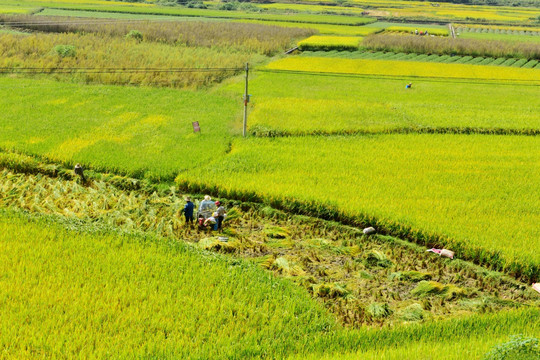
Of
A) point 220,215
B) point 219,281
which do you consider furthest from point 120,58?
point 219,281

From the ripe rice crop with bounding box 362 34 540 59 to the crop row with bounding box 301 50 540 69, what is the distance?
29.9 inches

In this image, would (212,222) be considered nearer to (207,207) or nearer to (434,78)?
(207,207)

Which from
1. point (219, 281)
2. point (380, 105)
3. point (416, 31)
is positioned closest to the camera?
point (219, 281)

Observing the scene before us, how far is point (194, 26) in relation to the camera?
43.3 meters

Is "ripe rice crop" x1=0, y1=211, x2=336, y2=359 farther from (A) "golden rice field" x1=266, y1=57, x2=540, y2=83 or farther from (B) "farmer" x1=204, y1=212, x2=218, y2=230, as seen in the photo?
(A) "golden rice field" x1=266, y1=57, x2=540, y2=83

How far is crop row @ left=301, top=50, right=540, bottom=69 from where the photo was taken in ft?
120

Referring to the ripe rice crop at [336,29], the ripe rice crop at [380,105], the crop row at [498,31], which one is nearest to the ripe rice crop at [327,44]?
the ripe rice crop at [336,29]

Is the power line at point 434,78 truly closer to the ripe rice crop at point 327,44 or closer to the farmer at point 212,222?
the ripe rice crop at point 327,44

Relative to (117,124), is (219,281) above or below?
below

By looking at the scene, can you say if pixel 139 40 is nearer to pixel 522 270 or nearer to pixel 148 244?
pixel 148 244

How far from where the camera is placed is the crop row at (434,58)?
36688 mm

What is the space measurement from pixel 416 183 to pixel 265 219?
4.06m

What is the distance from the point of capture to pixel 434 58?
37.6m

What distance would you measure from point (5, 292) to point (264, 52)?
103 feet
